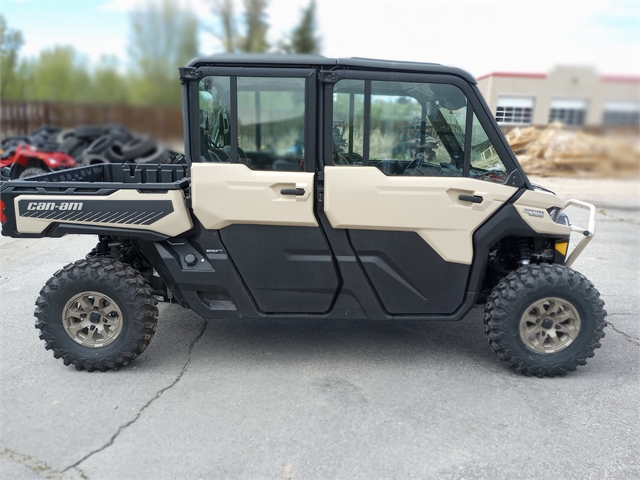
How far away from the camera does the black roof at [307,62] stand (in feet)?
11.9

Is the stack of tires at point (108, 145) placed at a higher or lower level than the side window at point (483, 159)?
lower

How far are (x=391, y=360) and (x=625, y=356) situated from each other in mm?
1987

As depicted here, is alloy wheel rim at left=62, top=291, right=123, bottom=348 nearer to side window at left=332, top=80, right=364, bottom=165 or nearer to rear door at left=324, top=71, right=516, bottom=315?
rear door at left=324, top=71, right=516, bottom=315

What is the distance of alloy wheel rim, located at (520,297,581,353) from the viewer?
393 centimetres

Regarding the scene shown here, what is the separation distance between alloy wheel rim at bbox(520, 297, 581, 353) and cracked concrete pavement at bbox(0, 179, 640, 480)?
271 mm

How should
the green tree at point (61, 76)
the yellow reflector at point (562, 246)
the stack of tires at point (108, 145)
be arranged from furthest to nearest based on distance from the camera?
1. the stack of tires at point (108, 145)
2. the green tree at point (61, 76)
3. the yellow reflector at point (562, 246)

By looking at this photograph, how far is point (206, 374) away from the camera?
12.8 feet

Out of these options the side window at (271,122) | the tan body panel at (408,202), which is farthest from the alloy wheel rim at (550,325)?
the side window at (271,122)

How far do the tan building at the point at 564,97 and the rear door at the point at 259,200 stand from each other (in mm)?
1485

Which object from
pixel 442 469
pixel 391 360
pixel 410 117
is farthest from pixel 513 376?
pixel 410 117

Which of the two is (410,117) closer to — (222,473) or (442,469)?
(442,469)

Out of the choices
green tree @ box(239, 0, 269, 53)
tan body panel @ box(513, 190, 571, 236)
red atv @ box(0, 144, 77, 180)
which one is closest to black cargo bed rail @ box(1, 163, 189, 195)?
tan body panel @ box(513, 190, 571, 236)

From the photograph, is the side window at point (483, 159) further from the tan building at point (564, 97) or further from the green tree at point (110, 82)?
the green tree at point (110, 82)

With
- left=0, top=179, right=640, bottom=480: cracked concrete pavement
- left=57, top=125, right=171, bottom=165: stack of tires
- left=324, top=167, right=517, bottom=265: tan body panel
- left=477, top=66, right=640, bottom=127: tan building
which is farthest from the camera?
left=57, top=125, right=171, bottom=165: stack of tires
